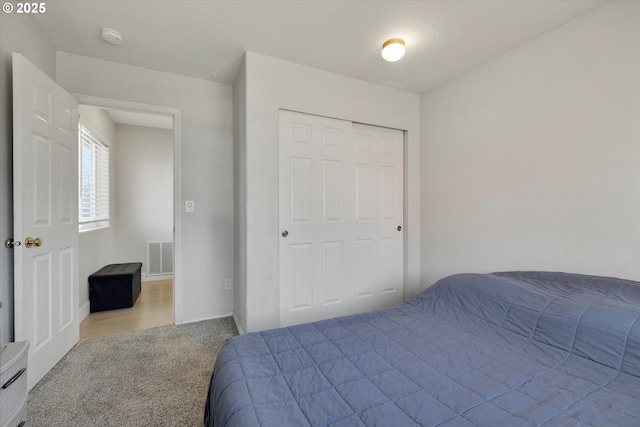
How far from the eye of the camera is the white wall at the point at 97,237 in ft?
9.58

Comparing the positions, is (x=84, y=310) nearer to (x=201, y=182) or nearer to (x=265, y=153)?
(x=201, y=182)

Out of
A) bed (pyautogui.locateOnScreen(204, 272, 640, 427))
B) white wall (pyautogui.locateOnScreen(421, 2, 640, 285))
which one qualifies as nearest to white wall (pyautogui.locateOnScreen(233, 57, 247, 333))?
bed (pyautogui.locateOnScreen(204, 272, 640, 427))

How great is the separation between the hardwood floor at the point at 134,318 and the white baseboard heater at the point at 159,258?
77cm

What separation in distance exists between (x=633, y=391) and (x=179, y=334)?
9.63 feet

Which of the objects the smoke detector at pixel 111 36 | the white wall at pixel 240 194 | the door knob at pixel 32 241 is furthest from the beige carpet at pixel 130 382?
the smoke detector at pixel 111 36

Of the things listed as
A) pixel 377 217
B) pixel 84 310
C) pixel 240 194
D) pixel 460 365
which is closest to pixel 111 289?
pixel 84 310

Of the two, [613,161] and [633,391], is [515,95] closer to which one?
[613,161]

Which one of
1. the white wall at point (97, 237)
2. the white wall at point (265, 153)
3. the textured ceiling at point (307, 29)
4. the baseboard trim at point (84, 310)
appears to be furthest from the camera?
the white wall at point (97, 237)

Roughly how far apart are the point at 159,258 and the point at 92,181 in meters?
1.59

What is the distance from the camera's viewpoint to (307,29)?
1989 millimetres

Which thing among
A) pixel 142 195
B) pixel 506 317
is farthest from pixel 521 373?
pixel 142 195

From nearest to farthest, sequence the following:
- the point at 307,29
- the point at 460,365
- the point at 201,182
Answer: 1. the point at 460,365
2. the point at 307,29
3. the point at 201,182

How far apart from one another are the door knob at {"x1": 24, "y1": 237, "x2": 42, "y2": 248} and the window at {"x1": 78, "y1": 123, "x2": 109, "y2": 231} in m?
1.40

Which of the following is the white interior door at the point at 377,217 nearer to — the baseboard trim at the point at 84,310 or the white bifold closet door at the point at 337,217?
the white bifold closet door at the point at 337,217
